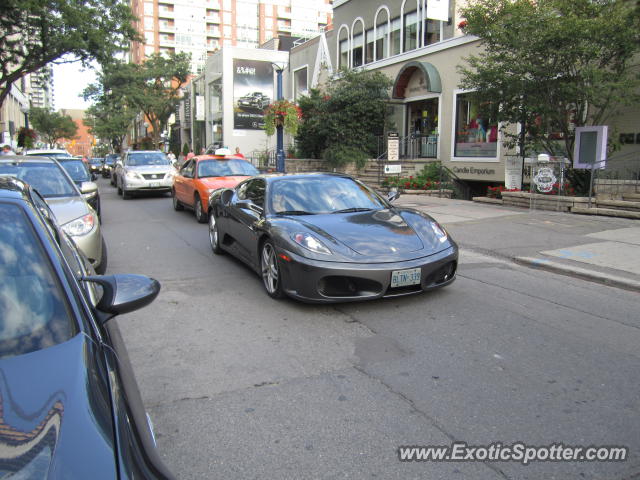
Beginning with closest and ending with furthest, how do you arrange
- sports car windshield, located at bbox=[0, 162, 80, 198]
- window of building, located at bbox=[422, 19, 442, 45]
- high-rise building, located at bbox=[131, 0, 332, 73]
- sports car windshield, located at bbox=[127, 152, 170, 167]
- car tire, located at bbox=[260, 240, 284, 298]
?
car tire, located at bbox=[260, 240, 284, 298] < sports car windshield, located at bbox=[0, 162, 80, 198] < sports car windshield, located at bbox=[127, 152, 170, 167] < window of building, located at bbox=[422, 19, 442, 45] < high-rise building, located at bbox=[131, 0, 332, 73]

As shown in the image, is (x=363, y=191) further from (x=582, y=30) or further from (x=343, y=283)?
(x=582, y=30)

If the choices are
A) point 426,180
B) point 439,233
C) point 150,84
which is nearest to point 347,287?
point 439,233

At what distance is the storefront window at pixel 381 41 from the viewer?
78.5ft

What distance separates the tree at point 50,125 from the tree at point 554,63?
7846 cm

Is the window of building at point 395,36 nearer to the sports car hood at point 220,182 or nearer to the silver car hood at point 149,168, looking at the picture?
the silver car hood at point 149,168

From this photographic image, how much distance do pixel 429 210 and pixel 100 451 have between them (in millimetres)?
12349

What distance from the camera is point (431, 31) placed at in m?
21.0

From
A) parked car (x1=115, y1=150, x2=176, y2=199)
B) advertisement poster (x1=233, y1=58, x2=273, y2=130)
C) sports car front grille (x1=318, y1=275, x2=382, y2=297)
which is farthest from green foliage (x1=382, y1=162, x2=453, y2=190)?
advertisement poster (x1=233, y1=58, x2=273, y2=130)

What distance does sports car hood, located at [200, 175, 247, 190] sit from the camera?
1180 cm

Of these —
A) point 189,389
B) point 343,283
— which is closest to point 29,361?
point 189,389

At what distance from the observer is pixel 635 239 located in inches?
355

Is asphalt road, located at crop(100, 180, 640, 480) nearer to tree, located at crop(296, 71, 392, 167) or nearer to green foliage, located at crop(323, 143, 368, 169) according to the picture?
green foliage, located at crop(323, 143, 368, 169)

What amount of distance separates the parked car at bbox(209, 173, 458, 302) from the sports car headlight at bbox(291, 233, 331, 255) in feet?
0.03

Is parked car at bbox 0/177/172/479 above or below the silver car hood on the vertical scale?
below
